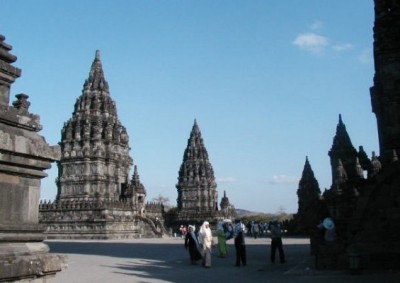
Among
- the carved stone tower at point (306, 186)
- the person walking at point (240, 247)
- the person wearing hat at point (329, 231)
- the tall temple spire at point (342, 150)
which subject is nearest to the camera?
the person wearing hat at point (329, 231)

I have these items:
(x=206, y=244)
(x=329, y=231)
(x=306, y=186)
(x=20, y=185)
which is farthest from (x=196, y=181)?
(x=20, y=185)

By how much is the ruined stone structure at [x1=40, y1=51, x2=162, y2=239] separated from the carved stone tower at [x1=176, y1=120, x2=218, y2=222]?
12.5 metres

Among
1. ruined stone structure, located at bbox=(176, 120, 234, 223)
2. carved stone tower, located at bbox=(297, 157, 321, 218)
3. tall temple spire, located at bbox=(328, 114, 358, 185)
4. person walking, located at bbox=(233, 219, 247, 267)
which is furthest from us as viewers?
ruined stone structure, located at bbox=(176, 120, 234, 223)

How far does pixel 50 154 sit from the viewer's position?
480 centimetres

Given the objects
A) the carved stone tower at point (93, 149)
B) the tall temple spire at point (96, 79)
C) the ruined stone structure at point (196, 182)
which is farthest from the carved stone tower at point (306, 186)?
the tall temple spire at point (96, 79)

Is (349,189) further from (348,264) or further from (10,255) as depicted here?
(10,255)

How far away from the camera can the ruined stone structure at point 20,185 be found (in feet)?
13.9

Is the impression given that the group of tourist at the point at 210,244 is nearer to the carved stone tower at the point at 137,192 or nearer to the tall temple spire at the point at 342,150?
the tall temple spire at the point at 342,150

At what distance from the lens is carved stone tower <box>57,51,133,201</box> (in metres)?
51.9

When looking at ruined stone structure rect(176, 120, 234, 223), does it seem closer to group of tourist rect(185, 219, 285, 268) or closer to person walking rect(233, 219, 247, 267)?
group of tourist rect(185, 219, 285, 268)

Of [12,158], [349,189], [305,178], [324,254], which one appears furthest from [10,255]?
[305,178]

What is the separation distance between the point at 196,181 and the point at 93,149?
24471 millimetres

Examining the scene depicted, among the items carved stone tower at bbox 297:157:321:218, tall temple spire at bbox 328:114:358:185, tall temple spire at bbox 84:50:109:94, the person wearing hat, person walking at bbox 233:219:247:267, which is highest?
tall temple spire at bbox 84:50:109:94

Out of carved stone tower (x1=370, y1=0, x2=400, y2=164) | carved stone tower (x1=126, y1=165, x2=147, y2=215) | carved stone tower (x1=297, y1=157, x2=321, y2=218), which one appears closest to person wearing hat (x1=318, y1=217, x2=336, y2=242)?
carved stone tower (x1=370, y1=0, x2=400, y2=164)
